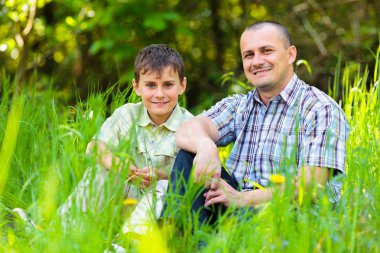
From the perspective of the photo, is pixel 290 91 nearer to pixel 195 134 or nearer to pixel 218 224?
pixel 195 134

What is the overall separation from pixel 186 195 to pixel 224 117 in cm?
92

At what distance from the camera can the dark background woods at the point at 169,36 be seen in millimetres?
6492

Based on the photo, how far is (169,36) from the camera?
282 inches

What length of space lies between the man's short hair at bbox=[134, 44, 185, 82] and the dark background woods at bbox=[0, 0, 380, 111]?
8.66ft

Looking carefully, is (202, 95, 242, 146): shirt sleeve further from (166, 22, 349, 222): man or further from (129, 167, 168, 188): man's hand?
(129, 167, 168, 188): man's hand

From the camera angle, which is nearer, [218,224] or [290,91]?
[218,224]

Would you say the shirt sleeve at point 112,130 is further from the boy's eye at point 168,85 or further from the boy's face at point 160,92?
the boy's eye at point 168,85

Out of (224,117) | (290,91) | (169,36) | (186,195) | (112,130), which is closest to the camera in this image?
(186,195)

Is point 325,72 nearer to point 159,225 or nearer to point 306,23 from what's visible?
point 306,23

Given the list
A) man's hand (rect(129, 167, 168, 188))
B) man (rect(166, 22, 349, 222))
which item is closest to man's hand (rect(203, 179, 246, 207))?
man (rect(166, 22, 349, 222))

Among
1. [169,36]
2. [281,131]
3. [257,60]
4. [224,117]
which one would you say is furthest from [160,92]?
[169,36]

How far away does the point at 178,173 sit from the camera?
2.97 metres

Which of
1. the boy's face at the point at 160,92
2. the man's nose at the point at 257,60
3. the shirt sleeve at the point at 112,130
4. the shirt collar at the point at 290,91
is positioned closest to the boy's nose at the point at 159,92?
the boy's face at the point at 160,92

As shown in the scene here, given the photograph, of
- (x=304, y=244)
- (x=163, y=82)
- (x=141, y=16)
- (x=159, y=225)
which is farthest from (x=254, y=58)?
(x=141, y=16)
